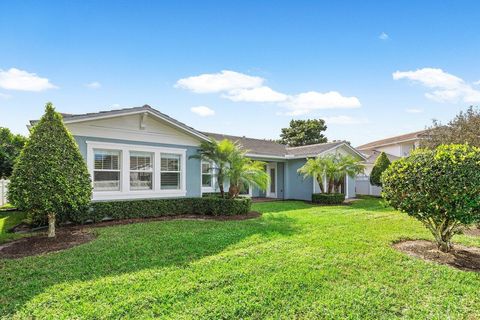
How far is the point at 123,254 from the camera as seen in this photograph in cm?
618

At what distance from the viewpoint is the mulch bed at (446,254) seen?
19.3 feet

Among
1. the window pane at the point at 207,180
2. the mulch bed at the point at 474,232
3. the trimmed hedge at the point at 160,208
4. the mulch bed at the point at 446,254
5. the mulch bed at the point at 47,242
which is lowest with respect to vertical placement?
the mulch bed at the point at 474,232

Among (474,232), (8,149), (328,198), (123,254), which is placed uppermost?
(8,149)

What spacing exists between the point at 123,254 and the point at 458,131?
1599 cm

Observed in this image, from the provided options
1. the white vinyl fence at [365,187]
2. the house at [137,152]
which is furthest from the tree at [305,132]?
the house at [137,152]

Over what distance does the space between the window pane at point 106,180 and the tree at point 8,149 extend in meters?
6.89

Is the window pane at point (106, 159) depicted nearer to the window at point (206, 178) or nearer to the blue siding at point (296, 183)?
the window at point (206, 178)

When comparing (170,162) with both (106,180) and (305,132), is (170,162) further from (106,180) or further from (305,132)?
(305,132)

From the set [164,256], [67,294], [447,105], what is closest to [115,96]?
[164,256]

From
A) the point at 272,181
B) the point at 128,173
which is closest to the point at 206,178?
the point at 128,173

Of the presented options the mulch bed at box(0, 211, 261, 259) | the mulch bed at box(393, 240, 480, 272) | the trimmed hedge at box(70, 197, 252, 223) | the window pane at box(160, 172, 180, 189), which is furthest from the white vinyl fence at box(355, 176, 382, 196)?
the mulch bed at box(0, 211, 261, 259)

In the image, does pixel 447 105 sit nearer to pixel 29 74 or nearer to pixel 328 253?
pixel 328 253

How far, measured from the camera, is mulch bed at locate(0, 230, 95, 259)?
650cm

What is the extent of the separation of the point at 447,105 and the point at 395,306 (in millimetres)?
17911
